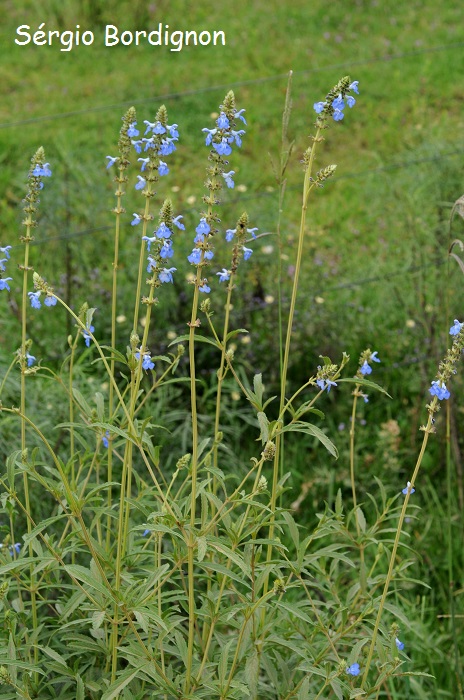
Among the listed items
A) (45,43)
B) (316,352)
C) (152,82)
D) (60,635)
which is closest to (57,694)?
(60,635)

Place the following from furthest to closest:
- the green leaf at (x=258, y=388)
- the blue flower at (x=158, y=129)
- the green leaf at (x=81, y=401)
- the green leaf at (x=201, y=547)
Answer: the green leaf at (x=81, y=401) → the green leaf at (x=258, y=388) → the blue flower at (x=158, y=129) → the green leaf at (x=201, y=547)

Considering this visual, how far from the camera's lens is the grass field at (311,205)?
3.37 m

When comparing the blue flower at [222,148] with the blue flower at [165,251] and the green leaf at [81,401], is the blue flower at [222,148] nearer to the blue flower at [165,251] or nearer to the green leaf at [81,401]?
the blue flower at [165,251]

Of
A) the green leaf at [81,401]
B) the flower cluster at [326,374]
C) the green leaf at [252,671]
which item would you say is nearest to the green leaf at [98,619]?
the green leaf at [252,671]

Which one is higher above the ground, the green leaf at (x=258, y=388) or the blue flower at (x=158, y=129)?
the blue flower at (x=158, y=129)

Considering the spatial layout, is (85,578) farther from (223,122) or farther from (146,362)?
(223,122)

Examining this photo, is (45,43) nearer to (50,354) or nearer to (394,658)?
(50,354)

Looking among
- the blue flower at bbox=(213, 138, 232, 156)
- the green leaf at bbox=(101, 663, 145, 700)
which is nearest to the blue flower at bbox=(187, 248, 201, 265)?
the blue flower at bbox=(213, 138, 232, 156)

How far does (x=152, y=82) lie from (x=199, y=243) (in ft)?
18.0

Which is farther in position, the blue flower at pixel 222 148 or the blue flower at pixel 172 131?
the blue flower at pixel 172 131

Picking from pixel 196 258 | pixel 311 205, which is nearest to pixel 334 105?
pixel 196 258

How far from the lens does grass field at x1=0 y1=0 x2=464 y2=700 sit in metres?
3.37

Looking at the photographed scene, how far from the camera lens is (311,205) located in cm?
542

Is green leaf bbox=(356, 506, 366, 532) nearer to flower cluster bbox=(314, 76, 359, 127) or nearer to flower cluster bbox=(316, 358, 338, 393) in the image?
flower cluster bbox=(316, 358, 338, 393)
